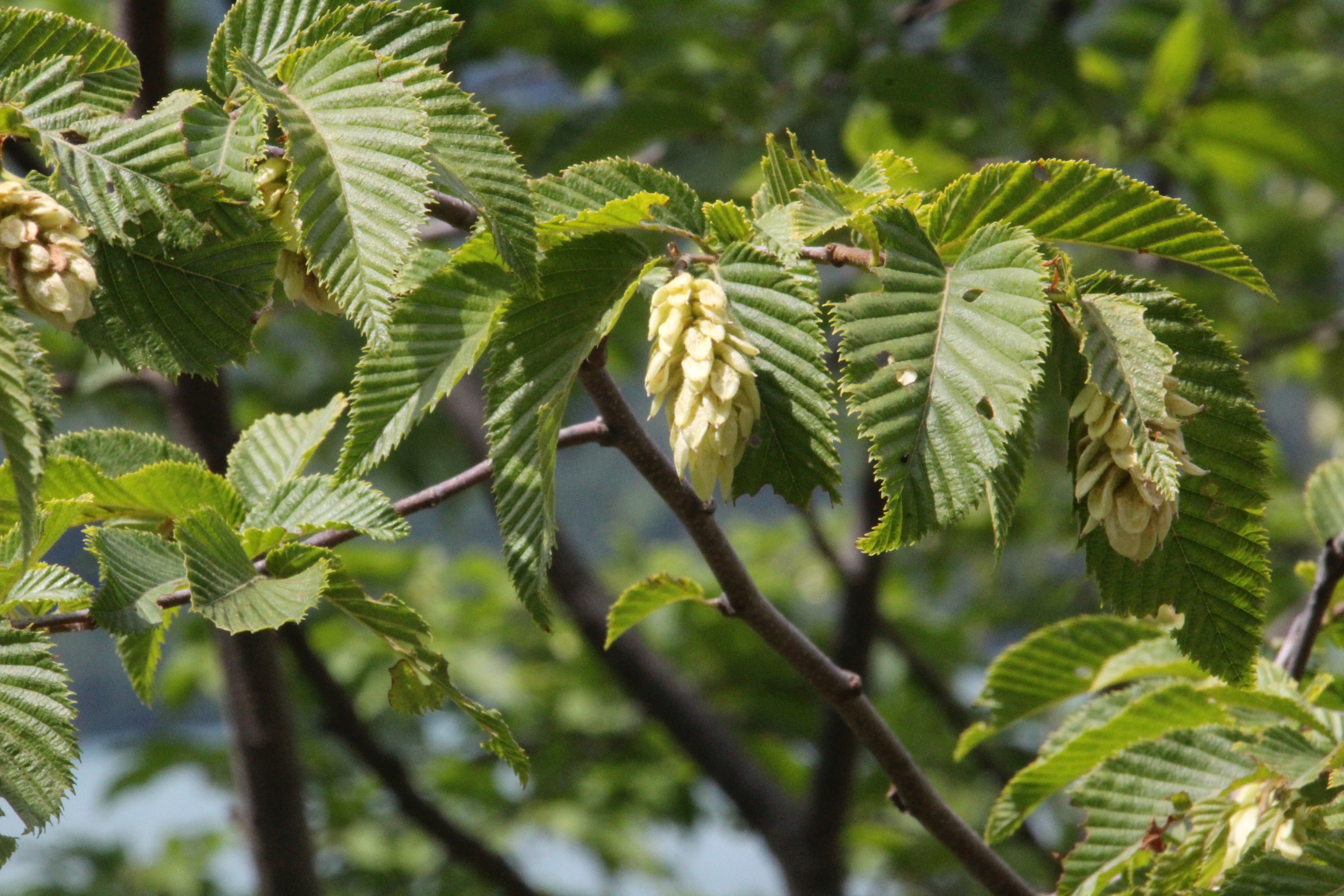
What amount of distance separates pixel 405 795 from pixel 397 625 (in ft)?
3.82

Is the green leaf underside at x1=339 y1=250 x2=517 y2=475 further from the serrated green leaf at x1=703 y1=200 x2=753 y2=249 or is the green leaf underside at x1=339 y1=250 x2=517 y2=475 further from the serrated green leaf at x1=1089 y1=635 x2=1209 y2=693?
the serrated green leaf at x1=1089 y1=635 x2=1209 y2=693

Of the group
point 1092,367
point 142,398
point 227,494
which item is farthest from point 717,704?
point 1092,367

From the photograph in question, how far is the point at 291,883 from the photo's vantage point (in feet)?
5.59

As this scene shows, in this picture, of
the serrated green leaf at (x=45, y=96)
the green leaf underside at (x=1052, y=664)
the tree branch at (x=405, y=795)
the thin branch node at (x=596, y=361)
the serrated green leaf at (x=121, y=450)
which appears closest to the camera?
the serrated green leaf at (x=45, y=96)

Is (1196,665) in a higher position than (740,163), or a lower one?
lower

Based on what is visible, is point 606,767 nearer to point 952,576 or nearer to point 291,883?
point 291,883

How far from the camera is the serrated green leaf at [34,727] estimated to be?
0.64 metres

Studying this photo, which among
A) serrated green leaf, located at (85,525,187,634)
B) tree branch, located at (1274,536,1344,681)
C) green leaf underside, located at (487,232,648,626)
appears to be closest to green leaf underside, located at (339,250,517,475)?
green leaf underside, located at (487,232,648,626)

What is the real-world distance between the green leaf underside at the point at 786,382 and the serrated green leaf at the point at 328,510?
0.78 feet

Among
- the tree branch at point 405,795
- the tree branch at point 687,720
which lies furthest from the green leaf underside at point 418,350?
the tree branch at point 687,720

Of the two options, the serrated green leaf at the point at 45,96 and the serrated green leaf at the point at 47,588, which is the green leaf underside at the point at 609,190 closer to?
the serrated green leaf at the point at 45,96

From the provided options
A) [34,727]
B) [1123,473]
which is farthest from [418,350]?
[1123,473]

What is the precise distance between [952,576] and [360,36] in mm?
2794

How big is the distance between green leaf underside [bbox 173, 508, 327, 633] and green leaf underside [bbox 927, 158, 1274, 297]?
1.35 ft
